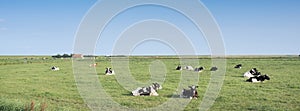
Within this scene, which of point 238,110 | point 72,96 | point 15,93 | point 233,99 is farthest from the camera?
point 15,93

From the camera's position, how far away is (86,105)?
47.0 feet

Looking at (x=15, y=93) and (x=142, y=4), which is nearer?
(x=142, y=4)

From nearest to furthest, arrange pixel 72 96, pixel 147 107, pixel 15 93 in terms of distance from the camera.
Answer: pixel 147 107 → pixel 72 96 → pixel 15 93

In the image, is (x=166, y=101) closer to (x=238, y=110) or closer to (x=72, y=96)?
(x=238, y=110)

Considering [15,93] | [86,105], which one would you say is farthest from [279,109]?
[15,93]

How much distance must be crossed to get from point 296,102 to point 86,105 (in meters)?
7.85

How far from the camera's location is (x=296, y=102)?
14.3m

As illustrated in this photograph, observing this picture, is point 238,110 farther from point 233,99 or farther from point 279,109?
point 233,99

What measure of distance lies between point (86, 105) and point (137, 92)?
3.26 m

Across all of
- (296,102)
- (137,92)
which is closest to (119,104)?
(137,92)

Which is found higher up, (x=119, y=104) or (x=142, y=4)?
(x=142, y=4)

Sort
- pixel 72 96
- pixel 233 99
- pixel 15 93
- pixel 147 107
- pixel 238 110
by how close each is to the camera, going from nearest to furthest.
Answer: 1. pixel 238 110
2. pixel 147 107
3. pixel 233 99
4. pixel 72 96
5. pixel 15 93

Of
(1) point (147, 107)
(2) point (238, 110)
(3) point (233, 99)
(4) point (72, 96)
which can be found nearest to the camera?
(2) point (238, 110)

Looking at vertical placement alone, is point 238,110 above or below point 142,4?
below
